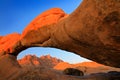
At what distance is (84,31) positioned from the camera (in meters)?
7.58

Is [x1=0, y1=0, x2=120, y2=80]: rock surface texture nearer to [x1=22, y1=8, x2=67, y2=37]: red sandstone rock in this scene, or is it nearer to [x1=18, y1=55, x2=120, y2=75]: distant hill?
[x1=22, y1=8, x2=67, y2=37]: red sandstone rock

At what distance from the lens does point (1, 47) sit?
13.8 meters

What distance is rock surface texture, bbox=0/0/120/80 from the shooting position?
6.89m

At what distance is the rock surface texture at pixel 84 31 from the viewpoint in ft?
22.6

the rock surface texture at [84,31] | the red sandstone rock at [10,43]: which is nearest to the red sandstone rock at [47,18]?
the rock surface texture at [84,31]

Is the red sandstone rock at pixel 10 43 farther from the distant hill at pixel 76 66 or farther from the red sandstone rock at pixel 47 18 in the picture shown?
the red sandstone rock at pixel 47 18

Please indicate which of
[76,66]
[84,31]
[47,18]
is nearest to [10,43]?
[47,18]

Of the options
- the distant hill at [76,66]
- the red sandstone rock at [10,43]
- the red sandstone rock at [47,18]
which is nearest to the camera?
the red sandstone rock at [47,18]

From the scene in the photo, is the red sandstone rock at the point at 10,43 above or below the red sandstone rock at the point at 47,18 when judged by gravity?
below

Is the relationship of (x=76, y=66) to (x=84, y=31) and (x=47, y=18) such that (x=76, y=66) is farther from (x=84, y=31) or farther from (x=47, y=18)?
(x=84, y=31)

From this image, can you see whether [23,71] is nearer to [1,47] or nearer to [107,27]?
[1,47]

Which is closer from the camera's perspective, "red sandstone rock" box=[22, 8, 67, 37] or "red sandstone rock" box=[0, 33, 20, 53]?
"red sandstone rock" box=[22, 8, 67, 37]

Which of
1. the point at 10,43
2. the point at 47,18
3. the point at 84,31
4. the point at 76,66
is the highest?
the point at 47,18

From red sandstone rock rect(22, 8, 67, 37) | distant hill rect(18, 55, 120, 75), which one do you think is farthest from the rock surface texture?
distant hill rect(18, 55, 120, 75)
